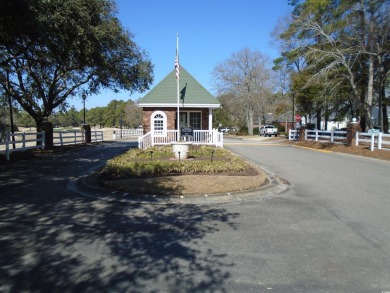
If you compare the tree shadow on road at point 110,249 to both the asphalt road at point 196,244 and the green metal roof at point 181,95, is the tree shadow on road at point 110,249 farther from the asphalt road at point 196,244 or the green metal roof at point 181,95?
the green metal roof at point 181,95

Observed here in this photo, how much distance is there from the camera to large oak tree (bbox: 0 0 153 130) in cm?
1043

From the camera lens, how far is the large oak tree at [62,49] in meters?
10.4

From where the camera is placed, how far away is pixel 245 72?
57.8 m

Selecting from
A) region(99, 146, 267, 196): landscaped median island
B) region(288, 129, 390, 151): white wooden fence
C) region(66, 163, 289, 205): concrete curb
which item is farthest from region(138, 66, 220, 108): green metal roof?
region(66, 163, 289, 205): concrete curb

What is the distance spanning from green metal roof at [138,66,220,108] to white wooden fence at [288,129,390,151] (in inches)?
379

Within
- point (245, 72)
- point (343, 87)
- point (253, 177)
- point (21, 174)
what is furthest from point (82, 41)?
point (245, 72)

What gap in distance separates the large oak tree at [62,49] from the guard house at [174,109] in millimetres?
1452

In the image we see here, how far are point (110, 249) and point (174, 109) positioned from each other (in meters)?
20.2

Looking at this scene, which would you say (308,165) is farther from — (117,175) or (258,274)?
(258,274)

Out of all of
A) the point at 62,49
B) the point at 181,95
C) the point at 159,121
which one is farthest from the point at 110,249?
the point at 181,95

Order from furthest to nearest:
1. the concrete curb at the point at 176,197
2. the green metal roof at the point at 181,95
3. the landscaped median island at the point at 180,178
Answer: the green metal roof at the point at 181,95, the landscaped median island at the point at 180,178, the concrete curb at the point at 176,197

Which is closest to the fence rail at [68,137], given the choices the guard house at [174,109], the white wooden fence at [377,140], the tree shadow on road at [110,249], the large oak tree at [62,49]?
the large oak tree at [62,49]

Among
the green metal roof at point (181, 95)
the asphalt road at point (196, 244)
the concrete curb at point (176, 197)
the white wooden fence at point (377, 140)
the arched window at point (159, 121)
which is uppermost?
the green metal roof at point (181, 95)

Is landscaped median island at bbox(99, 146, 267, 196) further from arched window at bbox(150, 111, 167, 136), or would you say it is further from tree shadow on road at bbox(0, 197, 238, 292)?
arched window at bbox(150, 111, 167, 136)
